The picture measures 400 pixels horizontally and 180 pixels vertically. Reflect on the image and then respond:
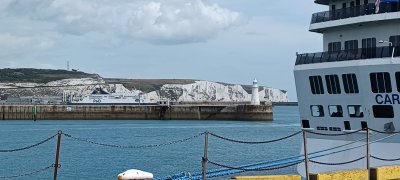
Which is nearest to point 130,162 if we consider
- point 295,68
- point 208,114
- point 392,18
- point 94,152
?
point 94,152

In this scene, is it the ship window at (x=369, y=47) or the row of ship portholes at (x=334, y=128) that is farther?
the row of ship portholes at (x=334, y=128)

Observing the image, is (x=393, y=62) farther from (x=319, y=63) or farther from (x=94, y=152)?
(x=94, y=152)

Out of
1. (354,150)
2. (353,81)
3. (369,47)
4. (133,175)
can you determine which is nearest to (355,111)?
(353,81)

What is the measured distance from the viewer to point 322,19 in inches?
912

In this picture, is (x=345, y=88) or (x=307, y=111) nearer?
(x=345, y=88)

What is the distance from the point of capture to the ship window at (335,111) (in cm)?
2161

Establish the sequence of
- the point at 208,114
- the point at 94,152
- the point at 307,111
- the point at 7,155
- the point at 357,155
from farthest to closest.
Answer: the point at 208,114 → the point at 94,152 → the point at 7,155 → the point at 307,111 → the point at 357,155

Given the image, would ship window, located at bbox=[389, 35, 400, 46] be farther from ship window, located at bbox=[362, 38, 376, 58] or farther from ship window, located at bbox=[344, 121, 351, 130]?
ship window, located at bbox=[344, 121, 351, 130]

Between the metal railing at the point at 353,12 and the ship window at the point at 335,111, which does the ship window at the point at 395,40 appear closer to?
the metal railing at the point at 353,12

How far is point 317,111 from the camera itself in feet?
74.1

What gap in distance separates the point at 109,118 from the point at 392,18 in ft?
358

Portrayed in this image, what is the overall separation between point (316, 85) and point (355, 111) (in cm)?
179

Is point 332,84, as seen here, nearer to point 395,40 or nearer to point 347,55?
point 347,55

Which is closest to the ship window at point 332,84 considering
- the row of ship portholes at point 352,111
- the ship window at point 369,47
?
the row of ship portholes at point 352,111
